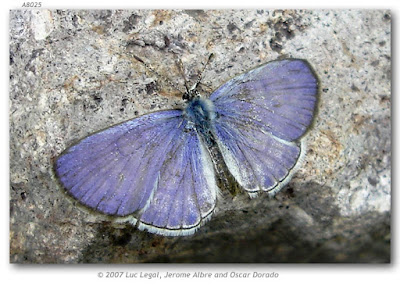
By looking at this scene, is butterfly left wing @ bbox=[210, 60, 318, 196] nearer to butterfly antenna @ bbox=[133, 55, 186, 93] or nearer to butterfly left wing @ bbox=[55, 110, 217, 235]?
butterfly left wing @ bbox=[55, 110, 217, 235]

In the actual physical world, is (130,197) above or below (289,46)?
below

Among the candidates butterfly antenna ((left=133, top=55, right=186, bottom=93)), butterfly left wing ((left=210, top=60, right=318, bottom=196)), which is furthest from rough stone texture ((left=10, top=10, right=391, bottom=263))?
butterfly left wing ((left=210, top=60, right=318, bottom=196))

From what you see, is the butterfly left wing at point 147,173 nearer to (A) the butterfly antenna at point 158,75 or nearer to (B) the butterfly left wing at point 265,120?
(B) the butterfly left wing at point 265,120

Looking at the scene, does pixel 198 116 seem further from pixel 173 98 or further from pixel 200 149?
pixel 173 98

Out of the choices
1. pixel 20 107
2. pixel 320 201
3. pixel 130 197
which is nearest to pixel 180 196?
pixel 130 197

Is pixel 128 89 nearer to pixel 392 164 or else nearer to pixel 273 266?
pixel 273 266

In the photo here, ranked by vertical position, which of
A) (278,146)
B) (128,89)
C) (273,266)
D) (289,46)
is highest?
(289,46)

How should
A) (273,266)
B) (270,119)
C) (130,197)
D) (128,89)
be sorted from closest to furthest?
(130,197)
(270,119)
(128,89)
(273,266)
